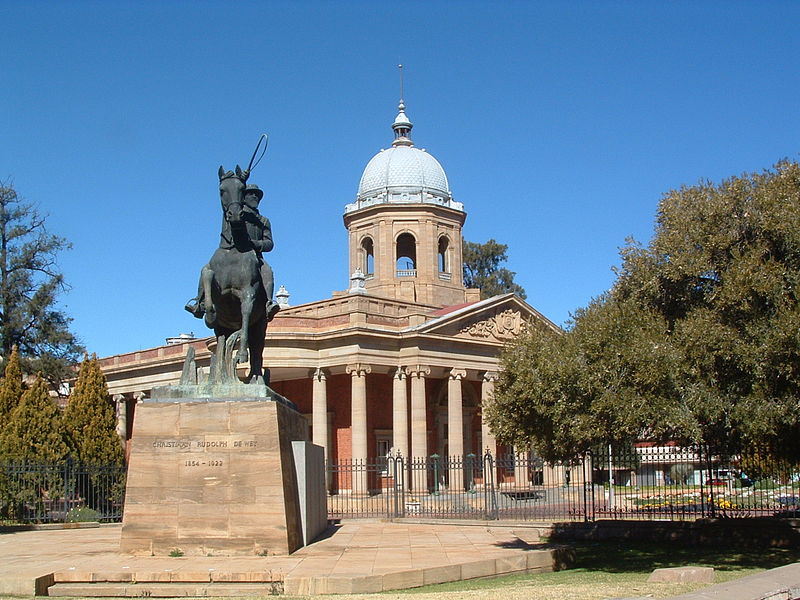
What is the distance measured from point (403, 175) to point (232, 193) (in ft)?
143

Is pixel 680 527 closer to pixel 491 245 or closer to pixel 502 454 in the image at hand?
pixel 502 454

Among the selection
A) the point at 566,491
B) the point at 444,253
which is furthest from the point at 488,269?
the point at 566,491

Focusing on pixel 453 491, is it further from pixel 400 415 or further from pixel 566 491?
pixel 566 491

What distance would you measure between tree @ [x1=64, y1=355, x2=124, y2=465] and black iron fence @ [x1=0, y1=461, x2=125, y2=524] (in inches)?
98.9

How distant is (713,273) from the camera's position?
18297mm

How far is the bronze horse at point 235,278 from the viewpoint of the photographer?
16359 mm

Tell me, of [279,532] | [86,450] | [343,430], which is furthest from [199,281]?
[343,430]

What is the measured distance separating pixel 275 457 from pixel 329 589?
122 inches

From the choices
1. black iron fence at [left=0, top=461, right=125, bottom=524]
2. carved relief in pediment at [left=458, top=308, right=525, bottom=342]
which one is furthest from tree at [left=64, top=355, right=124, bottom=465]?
carved relief in pediment at [left=458, top=308, right=525, bottom=342]

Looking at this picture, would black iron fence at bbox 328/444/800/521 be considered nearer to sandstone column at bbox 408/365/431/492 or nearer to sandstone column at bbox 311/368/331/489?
sandstone column at bbox 408/365/431/492

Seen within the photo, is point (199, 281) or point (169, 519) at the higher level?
point (199, 281)

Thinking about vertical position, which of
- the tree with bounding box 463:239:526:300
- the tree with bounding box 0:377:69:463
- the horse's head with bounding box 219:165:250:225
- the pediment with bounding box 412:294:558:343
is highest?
the tree with bounding box 463:239:526:300

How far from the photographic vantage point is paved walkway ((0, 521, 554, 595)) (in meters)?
13.4

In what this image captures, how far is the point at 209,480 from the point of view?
15648 millimetres
